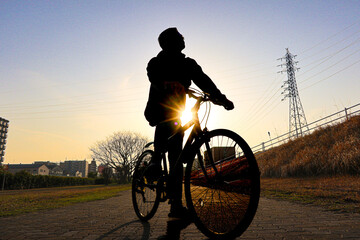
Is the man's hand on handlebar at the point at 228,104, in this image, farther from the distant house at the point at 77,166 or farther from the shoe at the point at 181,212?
the distant house at the point at 77,166

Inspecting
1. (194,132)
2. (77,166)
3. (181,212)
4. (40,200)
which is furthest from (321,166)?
(77,166)

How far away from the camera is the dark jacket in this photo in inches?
Result: 103

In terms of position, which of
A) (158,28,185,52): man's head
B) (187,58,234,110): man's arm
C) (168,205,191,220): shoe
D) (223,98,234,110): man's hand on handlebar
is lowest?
(168,205,191,220): shoe

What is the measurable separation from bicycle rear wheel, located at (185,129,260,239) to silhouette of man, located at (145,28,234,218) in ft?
1.50

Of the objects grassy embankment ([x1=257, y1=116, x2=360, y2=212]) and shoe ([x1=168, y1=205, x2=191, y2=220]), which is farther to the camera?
grassy embankment ([x1=257, y1=116, x2=360, y2=212])

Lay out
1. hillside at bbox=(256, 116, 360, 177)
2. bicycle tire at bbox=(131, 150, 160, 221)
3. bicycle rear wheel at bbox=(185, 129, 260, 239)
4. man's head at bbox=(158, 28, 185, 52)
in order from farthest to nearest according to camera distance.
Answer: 1. hillside at bbox=(256, 116, 360, 177)
2. bicycle tire at bbox=(131, 150, 160, 221)
3. man's head at bbox=(158, 28, 185, 52)
4. bicycle rear wheel at bbox=(185, 129, 260, 239)

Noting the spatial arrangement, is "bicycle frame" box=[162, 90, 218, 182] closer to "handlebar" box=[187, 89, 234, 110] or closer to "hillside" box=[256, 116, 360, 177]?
"handlebar" box=[187, 89, 234, 110]

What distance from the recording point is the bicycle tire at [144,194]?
2875 mm

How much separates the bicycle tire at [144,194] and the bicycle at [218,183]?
0.88 meters

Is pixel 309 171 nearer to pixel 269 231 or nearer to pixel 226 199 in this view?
pixel 269 231

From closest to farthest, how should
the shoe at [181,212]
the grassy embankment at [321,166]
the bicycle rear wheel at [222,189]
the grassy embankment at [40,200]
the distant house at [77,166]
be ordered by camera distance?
1. the bicycle rear wheel at [222,189]
2. the shoe at [181,212]
3. the grassy embankment at [40,200]
4. the grassy embankment at [321,166]
5. the distant house at [77,166]

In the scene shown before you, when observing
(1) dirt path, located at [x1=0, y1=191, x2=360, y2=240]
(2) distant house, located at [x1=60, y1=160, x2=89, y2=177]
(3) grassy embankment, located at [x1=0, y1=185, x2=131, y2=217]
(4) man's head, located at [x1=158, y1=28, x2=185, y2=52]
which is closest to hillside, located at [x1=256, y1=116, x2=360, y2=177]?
(1) dirt path, located at [x1=0, y1=191, x2=360, y2=240]

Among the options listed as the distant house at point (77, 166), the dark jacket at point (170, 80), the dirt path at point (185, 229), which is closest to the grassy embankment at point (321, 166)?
the dirt path at point (185, 229)

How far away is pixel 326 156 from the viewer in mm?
8109
